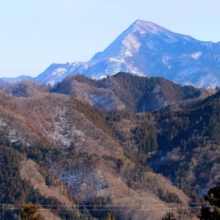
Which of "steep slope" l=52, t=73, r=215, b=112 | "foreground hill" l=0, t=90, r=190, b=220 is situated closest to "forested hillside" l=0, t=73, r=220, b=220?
"foreground hill" l=0, t=90, r=190, b=220

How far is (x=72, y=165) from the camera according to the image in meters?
70.9

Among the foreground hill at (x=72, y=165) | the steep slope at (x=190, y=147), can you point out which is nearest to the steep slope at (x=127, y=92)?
the steep slope at (x=190, y=147)

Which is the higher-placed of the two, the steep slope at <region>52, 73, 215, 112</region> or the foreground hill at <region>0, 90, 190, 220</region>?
the steep slope at <region>52, 73, 215, 112</region>

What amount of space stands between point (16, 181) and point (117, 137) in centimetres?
2677

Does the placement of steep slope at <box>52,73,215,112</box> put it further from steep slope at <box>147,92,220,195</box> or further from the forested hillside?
steep slope at <box>147,92,220,195</box>

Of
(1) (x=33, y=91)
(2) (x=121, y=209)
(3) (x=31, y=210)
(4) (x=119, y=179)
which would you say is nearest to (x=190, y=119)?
(4) (x=119, y=179)

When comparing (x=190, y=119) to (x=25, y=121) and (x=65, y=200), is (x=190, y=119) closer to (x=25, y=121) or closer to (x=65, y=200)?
(x=25, y=121)

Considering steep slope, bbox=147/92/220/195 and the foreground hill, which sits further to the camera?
steep slope, bbox=147/92/220/195

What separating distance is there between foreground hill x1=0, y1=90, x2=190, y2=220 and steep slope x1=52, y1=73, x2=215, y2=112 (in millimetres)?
41325

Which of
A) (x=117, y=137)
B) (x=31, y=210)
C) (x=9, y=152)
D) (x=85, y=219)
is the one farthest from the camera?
(x=117, y=137)

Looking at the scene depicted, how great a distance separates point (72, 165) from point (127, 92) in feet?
244

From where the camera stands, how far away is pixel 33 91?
127625mm

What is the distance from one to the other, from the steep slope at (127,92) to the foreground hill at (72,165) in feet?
136

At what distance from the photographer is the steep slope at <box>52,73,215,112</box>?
5133 inches
